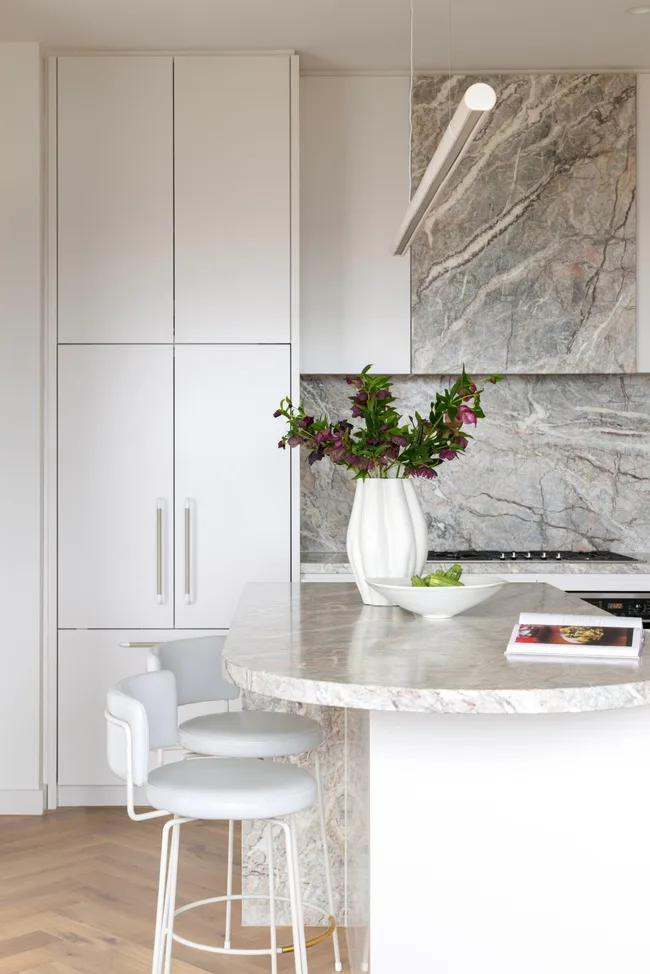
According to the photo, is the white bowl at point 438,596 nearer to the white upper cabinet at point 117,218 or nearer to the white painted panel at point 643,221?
the white upper cabinet at point 117,218

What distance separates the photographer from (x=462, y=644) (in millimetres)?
1921

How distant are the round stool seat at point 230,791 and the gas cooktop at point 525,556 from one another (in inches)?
84.0

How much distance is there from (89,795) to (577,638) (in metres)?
2.72

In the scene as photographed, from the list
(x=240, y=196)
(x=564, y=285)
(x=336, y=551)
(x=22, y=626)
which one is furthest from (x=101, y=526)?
(x=564, y=285)

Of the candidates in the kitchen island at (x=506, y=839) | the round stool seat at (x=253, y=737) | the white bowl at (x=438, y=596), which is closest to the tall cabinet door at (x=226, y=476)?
the round stool seat at (x=253, y=737)

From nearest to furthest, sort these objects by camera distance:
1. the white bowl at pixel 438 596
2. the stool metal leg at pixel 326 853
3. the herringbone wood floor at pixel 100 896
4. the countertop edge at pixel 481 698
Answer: the countertop edge at pixel 481 698 → the white bowl at pixel 438 596 → the stool metal leg at pixel 326 853 → the herringbone wood floor at pixel 100 896

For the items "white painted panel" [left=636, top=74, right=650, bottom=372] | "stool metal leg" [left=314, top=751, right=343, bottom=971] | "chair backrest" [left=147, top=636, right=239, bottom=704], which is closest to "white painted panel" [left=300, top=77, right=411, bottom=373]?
"white painted panel" [left=636, top=74, right=650, bottom=372]

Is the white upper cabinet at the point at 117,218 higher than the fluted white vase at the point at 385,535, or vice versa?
the white upper cabinet at the point at 117,218

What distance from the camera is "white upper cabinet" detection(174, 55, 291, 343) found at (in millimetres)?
4008

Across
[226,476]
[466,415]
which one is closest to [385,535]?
[466,415]

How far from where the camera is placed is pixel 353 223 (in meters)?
4.26

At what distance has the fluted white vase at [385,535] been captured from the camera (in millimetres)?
2531

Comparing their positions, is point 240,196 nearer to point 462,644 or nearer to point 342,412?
point 342,412

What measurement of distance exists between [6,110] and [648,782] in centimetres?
339
